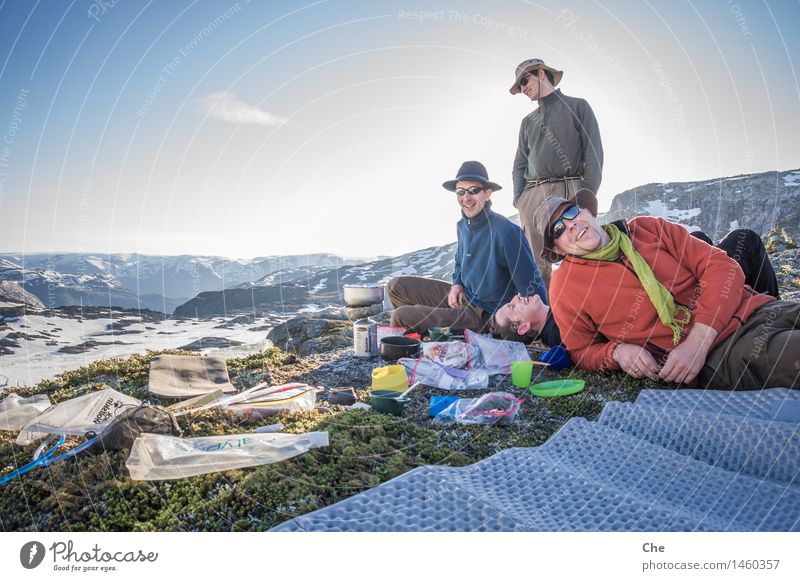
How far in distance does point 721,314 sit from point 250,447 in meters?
3.58

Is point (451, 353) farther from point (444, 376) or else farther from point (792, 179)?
point (792, 179)

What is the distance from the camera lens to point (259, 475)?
7.02 feet

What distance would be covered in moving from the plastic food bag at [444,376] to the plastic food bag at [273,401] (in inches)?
42.6

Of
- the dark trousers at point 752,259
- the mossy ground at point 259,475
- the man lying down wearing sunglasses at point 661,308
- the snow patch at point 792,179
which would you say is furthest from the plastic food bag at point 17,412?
the snow patch at point 792,179

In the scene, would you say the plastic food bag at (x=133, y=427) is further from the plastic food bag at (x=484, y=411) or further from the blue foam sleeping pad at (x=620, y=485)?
the plastic food bag at (x=484, y=411)

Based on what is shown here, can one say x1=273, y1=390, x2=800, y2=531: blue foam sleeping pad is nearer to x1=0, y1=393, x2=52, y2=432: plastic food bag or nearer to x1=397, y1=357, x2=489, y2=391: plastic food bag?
x1=397, y1=357, x2=489, y2=391: plastic food bag

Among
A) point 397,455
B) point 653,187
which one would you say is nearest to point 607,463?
point 397,455

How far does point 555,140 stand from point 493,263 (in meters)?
2.11

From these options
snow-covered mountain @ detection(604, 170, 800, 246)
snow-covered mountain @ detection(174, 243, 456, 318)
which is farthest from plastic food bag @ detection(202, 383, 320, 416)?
snow-covered mountain @ detection(604, 170, 800, 246)

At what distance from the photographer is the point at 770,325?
120 inches

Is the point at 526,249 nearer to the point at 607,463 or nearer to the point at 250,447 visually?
the point at 607,463

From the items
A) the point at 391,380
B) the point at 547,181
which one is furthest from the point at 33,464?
the point at 547,181

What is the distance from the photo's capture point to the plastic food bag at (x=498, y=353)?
15.0 ft
